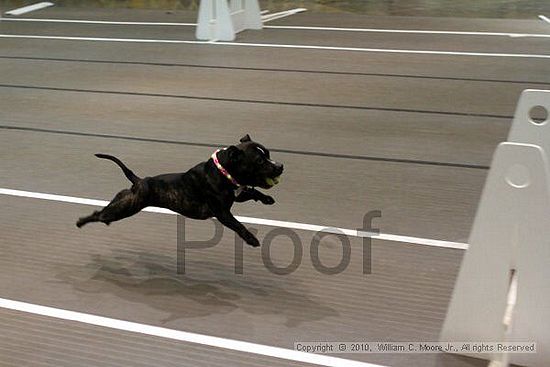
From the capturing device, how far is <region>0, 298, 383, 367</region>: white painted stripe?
1.54 metres

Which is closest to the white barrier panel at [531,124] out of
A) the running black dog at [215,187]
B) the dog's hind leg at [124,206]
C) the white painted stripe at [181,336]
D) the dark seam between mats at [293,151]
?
the dark seam between mats at [293,151]

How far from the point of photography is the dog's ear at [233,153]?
1.70 m

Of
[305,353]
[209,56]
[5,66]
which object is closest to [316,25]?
[209,56]

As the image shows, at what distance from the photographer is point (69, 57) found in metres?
5.32

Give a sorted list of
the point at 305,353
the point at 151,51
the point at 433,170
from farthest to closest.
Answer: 1. the point at 151,51
2. the point at 433,170
3. the point at 305,353

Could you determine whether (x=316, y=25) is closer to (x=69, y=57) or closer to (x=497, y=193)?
(x=69, y=57)

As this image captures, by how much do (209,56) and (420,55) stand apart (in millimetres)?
1597

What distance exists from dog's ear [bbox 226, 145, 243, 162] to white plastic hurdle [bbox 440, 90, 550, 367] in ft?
1.96

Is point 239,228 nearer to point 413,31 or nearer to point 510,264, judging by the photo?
point 510,264

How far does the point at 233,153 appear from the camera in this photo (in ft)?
5.58

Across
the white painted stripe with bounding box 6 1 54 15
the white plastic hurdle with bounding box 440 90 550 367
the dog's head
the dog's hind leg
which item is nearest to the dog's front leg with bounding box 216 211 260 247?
the dog's head

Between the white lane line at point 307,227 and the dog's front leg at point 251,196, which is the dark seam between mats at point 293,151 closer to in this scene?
the white lane line at point 307,227

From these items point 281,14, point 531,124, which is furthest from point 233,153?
point 281,14

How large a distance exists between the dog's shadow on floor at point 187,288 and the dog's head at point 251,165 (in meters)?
0.31
